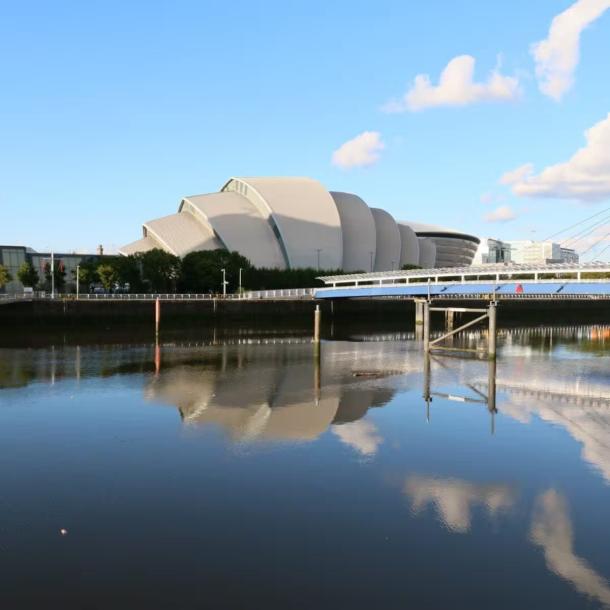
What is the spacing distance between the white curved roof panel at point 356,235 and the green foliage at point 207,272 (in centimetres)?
3084

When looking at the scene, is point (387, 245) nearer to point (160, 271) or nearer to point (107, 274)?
point (160, 271)

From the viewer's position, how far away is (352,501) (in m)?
11.2

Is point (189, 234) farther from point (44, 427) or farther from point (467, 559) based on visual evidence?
point (467, 559)

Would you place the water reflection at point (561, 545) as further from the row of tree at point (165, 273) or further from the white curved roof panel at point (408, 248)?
the white curved roof panel at point (408, 248)

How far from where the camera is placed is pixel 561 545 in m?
9.43

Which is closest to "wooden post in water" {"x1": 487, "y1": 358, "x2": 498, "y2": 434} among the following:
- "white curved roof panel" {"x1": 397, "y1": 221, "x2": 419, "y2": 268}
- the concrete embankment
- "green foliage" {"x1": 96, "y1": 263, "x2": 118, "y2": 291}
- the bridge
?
the bridge

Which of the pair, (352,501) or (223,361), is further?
(223,361)

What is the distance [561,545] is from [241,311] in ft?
172

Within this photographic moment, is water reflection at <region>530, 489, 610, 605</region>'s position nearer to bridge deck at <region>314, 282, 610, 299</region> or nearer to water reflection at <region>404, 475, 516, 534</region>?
water reflection at <region>404, 475, 516, 534</region>

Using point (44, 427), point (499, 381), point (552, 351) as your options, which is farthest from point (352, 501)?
point (552, 351)

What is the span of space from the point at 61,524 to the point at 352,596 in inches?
201

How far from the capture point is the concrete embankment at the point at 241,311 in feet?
175

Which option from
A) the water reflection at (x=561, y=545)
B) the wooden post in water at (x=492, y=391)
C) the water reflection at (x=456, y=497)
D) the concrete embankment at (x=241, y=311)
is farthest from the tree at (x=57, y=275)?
the water reflection at (x=561, y=545)

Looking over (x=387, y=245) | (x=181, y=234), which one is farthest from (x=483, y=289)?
(x=387, y=245)
